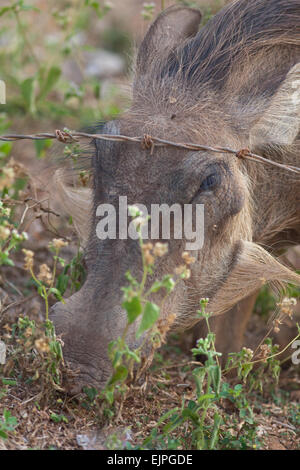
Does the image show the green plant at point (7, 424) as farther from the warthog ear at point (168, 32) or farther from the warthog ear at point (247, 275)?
the warthog ear at point (168, 32)

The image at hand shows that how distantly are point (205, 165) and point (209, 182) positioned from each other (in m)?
0.08

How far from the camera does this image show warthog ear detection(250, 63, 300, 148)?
11.3 ft

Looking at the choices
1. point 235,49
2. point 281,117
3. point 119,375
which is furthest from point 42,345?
point 235,49

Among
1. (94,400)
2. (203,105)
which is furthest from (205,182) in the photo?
(94,400)

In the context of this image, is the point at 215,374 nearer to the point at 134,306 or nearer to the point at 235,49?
the point at 134,306

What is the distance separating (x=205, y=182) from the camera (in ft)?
10.1

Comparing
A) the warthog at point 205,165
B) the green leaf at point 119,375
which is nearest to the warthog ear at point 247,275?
the warthog at point 205,165

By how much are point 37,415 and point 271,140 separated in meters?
1.75

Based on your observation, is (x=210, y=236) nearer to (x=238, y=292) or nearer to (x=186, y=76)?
(x=238, y=292)

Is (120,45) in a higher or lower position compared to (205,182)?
higher

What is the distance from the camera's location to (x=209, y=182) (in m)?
3.09

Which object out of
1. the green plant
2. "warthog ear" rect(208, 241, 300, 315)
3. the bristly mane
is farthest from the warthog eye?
the green plant

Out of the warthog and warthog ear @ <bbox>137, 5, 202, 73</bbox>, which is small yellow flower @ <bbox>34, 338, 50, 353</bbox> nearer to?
the warthog
